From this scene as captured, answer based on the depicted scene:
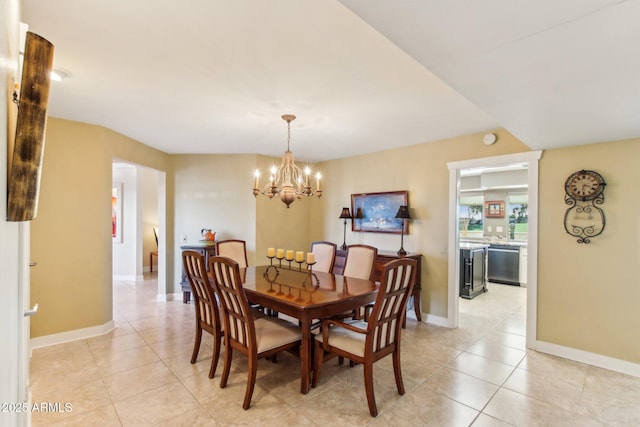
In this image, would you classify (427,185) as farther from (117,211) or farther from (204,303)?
(117,211)

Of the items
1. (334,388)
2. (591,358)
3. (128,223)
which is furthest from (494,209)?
(128,223)

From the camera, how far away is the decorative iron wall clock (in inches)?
115

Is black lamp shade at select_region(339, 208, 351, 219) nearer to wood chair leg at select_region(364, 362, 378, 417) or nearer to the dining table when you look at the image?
the dining table

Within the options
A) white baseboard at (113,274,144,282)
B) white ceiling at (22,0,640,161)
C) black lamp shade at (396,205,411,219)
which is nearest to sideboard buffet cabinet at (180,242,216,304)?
white ceiling at (22,0,640,161)

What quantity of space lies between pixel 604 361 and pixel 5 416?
425 centimetres

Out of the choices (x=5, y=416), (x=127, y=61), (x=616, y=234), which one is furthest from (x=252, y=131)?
(x=616, y=234)

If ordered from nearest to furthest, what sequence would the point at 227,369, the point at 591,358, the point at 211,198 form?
the point at 227,369
the point at 591,358
the point at 211,198

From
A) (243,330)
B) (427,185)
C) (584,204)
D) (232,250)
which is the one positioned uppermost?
(427,185)

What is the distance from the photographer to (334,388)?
2.50 metres

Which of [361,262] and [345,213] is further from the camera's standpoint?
[345,213]

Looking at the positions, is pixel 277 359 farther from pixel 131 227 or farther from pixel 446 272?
pixel 131 227

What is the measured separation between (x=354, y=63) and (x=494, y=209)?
6.44 meters

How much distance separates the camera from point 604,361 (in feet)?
9.50

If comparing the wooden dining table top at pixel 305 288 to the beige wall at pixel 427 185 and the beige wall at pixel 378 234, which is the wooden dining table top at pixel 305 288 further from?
the beige wall at pixel 378 234
